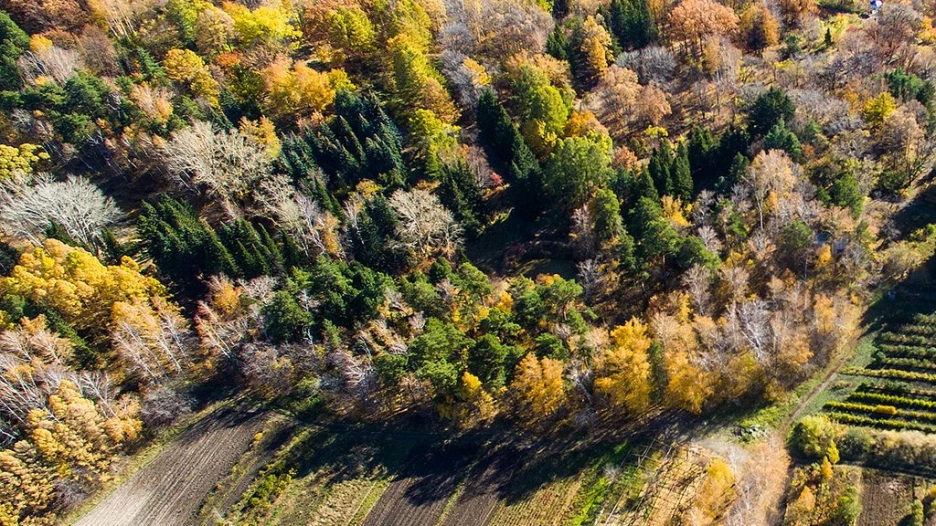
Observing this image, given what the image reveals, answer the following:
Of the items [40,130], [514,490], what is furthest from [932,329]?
[40,130]

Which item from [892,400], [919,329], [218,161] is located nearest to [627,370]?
[892,400]

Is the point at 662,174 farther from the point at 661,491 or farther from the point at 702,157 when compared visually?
the point at 661,491

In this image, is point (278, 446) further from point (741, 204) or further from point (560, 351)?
point (741, 204)

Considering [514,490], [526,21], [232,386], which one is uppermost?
[526,21]

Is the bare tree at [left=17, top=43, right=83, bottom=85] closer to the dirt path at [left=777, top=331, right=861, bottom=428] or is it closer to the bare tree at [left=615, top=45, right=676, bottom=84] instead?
the bare tree at [left=615, top=45, right=676, bottom=84]

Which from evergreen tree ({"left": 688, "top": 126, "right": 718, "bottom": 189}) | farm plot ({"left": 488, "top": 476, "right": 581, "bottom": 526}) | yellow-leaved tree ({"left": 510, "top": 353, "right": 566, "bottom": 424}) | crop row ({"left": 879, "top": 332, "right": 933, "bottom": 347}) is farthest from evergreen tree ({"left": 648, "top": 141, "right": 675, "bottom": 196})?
farm plot ({"left": 488, "top": 476, "right": 581, "bottom": 526})

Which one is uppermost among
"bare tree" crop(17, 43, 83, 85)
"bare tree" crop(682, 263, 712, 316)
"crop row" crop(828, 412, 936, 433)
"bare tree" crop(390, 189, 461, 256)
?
"bare tree" crop(17, 43, 83, 85)

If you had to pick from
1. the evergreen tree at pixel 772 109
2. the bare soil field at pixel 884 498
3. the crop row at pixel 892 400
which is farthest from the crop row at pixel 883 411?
the evergreen tree at pixel 772 109
